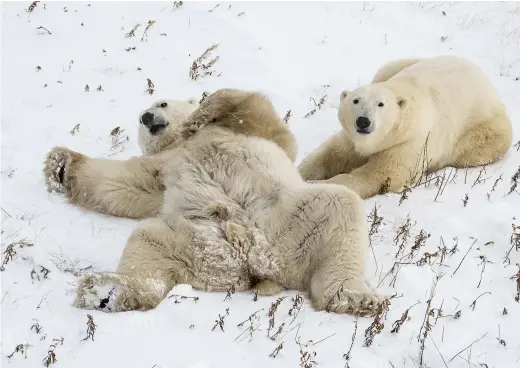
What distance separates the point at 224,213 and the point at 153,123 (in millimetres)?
1683

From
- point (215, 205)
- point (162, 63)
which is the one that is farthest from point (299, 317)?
point (162, 63)

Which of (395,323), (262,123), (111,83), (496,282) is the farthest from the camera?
(111,83)

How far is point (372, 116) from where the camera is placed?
21.6ft

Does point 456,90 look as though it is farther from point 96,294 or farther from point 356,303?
point 96,294

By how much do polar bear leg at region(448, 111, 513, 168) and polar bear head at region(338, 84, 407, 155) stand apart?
0.93 metres

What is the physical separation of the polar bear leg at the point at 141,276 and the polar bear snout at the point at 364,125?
2560mm

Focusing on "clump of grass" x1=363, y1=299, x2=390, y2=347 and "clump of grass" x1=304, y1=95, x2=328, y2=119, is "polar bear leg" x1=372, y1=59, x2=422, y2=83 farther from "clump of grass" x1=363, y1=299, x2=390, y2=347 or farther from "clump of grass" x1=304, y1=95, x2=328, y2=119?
"clump of grass" x1=363, y1=299, x2=390, y2=347

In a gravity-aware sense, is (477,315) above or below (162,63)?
below

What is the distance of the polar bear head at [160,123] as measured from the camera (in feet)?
20.1

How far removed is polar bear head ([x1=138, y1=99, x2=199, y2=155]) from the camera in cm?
613

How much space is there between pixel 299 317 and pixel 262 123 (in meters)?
2.27

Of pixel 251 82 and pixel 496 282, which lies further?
pixel 251 82

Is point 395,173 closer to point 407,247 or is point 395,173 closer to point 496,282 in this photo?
point 407,247

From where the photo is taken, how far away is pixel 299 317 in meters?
4.17
